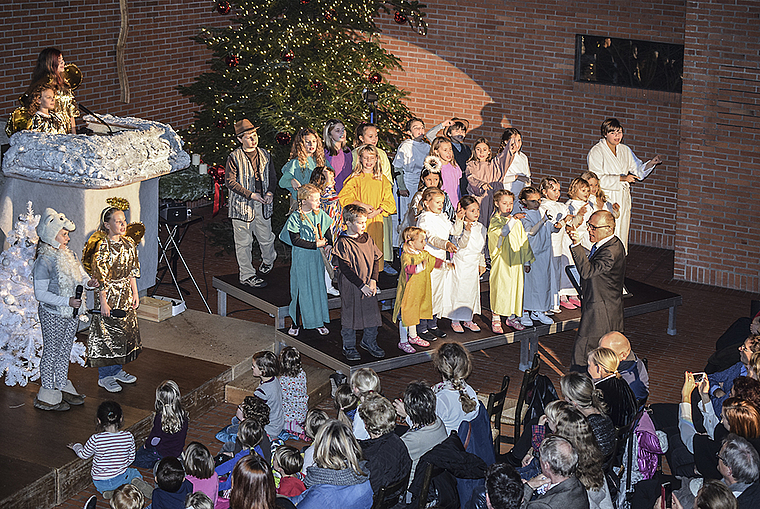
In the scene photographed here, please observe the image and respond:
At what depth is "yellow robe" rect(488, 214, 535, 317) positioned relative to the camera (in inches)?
395

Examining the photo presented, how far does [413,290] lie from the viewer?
938cm

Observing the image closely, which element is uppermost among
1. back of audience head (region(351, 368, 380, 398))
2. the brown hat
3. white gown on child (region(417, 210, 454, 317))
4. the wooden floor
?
the brown hat

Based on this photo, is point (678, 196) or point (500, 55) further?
point (500, 55)

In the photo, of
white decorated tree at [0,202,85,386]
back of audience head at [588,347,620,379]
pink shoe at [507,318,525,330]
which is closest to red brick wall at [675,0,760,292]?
pink shoe at [507,318,525,330]

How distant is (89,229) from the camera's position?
31.1 feet

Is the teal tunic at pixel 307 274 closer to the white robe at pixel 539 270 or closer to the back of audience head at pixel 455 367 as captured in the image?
the white robe at pixel 539 270

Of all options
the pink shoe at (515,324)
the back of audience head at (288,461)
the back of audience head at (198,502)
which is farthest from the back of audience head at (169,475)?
the pink shoe at (515,324)

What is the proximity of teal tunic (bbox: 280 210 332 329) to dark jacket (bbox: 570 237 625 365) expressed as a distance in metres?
2.50

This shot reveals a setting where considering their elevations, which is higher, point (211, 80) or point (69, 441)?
point (211, 80)

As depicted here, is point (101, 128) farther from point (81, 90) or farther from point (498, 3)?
point (498, 3)

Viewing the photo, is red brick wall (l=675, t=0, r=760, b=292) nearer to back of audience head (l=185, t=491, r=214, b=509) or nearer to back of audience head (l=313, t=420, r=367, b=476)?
back of audience head (l=313, t=420, r=367, b=476)

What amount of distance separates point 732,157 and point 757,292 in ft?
5.90

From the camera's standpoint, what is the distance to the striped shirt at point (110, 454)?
23.6 feet

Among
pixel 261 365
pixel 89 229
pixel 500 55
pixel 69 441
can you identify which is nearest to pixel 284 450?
pixel 261 365
